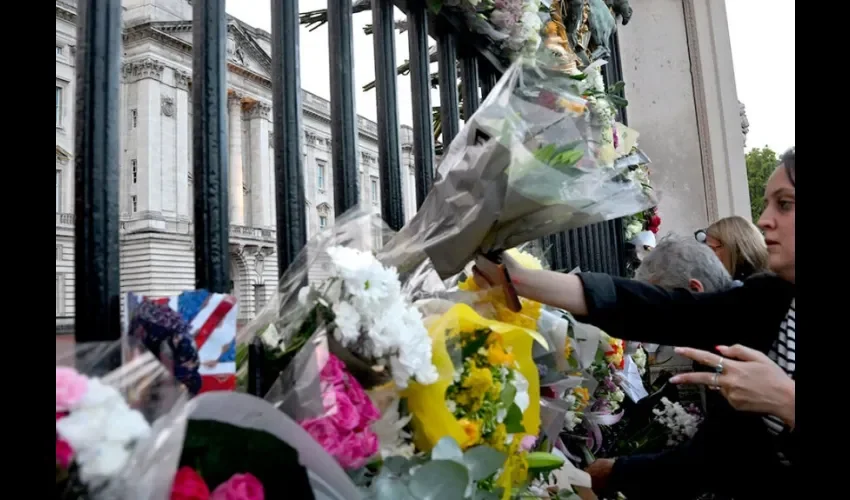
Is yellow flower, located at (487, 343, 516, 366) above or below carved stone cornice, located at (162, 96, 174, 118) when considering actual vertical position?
below

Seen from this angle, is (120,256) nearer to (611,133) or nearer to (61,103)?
(61,103)

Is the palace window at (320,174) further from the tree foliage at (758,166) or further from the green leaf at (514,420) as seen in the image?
the tree foliage at (758,166)

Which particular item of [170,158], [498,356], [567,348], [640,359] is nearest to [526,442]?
[498,356]

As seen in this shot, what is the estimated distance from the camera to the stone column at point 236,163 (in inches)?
50.8

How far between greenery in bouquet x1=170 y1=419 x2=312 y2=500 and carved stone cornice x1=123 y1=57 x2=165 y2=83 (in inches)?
30.3

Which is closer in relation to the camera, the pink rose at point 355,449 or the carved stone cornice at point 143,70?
the pink rose at point 355,449

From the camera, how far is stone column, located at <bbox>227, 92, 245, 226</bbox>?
1291mm

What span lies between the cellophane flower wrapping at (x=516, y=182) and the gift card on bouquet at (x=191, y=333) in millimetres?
348

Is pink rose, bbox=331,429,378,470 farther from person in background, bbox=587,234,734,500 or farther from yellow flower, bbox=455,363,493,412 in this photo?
person in background, bbox=587,234,734,500

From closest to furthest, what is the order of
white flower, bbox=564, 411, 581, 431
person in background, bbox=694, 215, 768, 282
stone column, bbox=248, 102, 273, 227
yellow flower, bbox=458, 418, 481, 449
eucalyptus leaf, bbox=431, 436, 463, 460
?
eucalyptus leaf, bbox=431, 436, 463, 460, yellow flower, bbox=458, 418, 481, 449, stone column, bbox=248, 102, 273, 227, white flower, bbox=564, 411, 581, 431, person in background, bbox=694, 215, 768, 282

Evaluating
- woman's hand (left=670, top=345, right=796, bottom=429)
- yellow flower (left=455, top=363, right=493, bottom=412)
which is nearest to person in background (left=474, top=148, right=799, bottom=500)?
woman's hand (left=670, top=345, right=796, bottom=429)

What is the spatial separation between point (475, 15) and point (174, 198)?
3.09 feet

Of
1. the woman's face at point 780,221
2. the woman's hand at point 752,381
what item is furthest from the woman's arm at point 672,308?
the woman's hand at point 752,381
